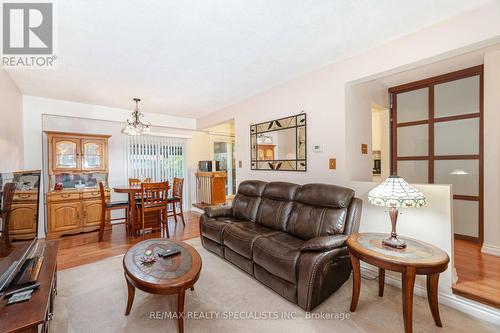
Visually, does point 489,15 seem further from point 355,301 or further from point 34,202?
point 34,202

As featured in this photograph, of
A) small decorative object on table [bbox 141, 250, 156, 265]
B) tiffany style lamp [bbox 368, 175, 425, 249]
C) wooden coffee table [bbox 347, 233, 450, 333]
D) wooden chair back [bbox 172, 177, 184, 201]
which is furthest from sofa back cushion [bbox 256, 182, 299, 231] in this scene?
wooden chair back [bbox 172, 177, 184, 201]

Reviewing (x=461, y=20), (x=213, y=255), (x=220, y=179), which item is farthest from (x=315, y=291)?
(x=220, y=179)

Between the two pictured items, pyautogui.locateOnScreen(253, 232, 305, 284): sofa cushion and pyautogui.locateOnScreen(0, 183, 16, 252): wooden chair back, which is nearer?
pyautogui.locateOnScreen(0, 183, 16, 252): wooden chair back

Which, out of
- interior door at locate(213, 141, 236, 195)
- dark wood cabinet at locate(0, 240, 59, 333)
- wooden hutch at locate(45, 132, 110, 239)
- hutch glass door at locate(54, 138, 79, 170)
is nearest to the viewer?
dark wood cabinet at locate(0, 240, 59, 333)

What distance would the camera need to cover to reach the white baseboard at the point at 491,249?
8.77 feet

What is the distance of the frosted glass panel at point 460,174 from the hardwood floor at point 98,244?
4.06 meters

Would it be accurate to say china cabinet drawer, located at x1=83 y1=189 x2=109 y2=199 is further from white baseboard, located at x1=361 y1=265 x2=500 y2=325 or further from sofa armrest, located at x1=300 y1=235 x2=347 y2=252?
white baseboard, located at x1=361 y1=265 x2=500 y2=325

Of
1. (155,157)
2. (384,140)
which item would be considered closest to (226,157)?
(155,157)

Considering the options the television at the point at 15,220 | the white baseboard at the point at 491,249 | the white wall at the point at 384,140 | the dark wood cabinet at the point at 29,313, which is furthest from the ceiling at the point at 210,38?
the white baseboard at the point at 491,249

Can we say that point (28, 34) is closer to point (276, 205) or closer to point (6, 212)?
point (6, 212)

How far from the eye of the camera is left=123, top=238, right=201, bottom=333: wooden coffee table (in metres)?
1.58

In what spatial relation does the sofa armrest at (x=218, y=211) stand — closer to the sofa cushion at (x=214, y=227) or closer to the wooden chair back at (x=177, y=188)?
the sofa cushion at (x=214, y=227)

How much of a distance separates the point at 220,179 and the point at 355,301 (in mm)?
4378

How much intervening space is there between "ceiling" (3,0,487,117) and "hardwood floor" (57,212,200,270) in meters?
2.51
